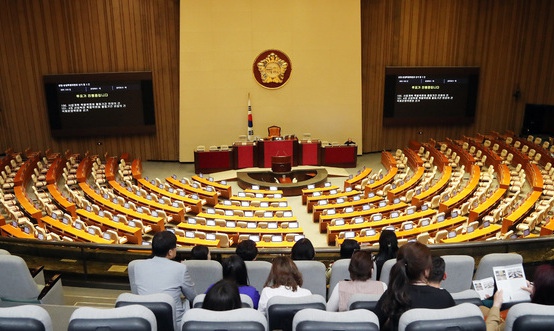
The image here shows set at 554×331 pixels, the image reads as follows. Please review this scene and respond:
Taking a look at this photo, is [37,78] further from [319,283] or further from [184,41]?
[319,283]

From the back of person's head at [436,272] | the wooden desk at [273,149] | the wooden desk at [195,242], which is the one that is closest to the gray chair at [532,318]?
the back of person's head at [436,272]

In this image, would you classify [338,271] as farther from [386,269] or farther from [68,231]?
[68,231]

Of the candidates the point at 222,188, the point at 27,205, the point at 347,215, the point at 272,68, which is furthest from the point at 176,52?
the point at 347,215

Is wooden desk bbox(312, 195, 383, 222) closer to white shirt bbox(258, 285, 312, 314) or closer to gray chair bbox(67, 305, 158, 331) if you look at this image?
white shirt bbox(258, 285, 312, 314)

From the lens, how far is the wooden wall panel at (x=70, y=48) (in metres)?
15.8

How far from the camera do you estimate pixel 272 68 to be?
16594 mm

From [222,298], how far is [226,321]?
25 centimetres

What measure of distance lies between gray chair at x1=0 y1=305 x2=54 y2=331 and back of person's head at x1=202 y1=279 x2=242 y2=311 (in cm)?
77

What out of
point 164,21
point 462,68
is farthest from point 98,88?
point 462,68

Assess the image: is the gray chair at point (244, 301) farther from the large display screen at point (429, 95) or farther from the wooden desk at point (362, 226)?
the large display screen at point (429, 95)

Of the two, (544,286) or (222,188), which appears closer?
(544,286)

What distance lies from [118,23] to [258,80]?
493cm

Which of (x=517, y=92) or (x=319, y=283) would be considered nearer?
(x=319, y=283)

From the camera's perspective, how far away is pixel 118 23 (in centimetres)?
1611
